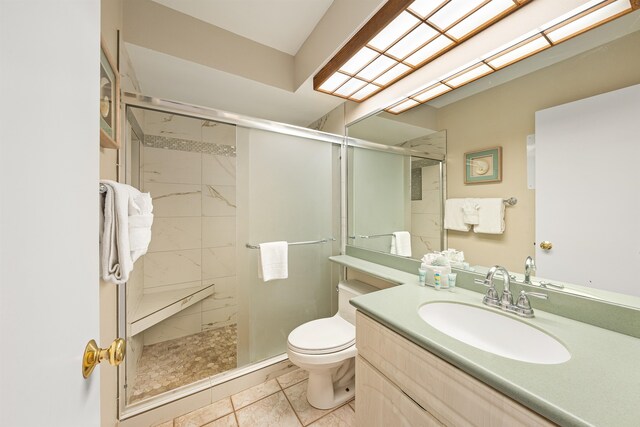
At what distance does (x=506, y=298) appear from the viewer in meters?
0.99

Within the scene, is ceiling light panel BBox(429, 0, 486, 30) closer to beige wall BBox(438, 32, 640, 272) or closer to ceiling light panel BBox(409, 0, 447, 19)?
ceiling light panel BBox(409, 0, 447, 19)

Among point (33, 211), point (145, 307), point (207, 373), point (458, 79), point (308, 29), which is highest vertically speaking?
point (308, 29)

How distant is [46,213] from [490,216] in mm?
1477

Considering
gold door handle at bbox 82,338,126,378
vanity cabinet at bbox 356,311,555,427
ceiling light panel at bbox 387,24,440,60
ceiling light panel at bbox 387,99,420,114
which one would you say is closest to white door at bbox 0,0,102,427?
gold door handle at bbox 82,338,126,378

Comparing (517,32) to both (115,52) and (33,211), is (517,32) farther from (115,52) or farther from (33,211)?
(115,52)

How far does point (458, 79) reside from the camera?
128 centimetres

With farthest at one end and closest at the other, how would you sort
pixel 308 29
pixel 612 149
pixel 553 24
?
pixel 308 29 → pixel 553 24 → pixel 612 149

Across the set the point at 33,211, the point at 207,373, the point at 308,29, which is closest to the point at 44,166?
the point at 33,211

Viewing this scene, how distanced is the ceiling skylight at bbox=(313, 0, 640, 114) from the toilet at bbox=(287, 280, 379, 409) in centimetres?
148

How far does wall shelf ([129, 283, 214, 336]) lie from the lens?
175 cm

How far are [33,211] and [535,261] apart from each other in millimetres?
1502

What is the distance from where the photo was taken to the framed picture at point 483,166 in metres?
1.13

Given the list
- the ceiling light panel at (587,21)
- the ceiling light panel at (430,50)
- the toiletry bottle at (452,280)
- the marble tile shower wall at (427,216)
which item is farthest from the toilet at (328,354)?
the ceiling light panel at (587,21)

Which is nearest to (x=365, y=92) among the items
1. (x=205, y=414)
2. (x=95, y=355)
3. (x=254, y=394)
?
(x=95, y=355)
